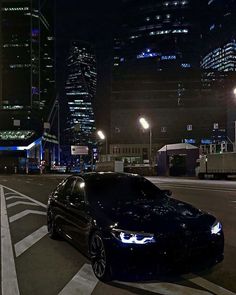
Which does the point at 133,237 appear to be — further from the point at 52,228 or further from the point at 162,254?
the point at 52,228

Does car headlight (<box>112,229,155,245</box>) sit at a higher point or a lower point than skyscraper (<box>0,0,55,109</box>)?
lower

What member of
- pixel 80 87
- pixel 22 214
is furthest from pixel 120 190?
pixel 80 87

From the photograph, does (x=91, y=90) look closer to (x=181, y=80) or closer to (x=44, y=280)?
(x=181, y=80)

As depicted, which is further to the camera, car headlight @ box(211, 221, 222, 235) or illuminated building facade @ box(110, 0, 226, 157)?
illuminated building facade @ box(110, 0, 226, 157)

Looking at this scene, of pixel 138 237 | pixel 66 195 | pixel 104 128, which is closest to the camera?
pixel 138 237

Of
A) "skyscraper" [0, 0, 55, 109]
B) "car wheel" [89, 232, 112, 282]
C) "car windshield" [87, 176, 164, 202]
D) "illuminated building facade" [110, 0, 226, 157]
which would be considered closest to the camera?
"car wheel" [89, 232, 112, 282]

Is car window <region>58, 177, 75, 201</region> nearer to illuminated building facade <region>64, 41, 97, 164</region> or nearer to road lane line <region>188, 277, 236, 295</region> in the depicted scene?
road lane line <region>188, 277, 236, 295</region>

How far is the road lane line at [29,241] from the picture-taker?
8.12m

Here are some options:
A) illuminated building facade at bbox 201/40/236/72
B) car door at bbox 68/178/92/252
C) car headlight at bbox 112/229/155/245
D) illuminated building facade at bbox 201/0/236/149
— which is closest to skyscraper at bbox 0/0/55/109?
illuminated building facade at bbox 201/0/236/149

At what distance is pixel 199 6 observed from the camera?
16050cm

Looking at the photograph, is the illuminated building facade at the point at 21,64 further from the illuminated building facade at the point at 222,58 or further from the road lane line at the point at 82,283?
the road lane line at the point at 82,283

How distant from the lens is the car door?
21.1ft

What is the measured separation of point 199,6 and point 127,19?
29019 mm

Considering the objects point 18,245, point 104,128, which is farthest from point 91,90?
point 18,245
